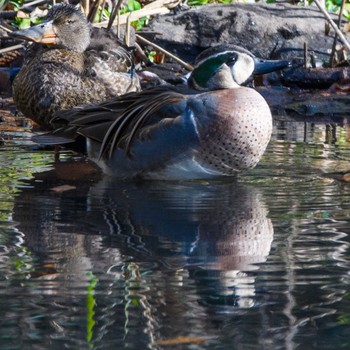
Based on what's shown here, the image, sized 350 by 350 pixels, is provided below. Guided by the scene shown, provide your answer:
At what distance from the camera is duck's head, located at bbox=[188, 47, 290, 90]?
579 cm

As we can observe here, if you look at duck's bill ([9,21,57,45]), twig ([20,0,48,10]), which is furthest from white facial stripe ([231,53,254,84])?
twig ([20,0,48,10])

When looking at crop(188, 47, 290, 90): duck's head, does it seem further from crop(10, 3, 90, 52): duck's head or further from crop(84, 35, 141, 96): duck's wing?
crop(10, 3, 90, 52): duck's head

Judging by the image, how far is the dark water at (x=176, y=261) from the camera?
2.99 m

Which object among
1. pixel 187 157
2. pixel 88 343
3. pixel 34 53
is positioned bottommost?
pixel 88 343

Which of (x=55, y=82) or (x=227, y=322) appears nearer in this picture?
(x=227, y=322)

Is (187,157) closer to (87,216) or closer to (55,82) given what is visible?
(87,216)

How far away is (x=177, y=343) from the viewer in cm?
287

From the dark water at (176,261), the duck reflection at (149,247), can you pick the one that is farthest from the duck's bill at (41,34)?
the duck reflection at (149,247)

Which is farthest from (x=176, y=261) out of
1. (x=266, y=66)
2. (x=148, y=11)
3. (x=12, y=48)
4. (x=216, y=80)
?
(x=148, y=11)

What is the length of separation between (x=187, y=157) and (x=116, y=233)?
1.34 meters

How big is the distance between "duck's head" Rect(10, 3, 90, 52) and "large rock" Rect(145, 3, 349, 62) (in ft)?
7.50

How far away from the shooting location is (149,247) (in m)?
3.97

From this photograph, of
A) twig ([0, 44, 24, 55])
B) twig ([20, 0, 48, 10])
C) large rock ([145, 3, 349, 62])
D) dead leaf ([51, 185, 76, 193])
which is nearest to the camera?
dead leaf ([51, 185, 76, 193])

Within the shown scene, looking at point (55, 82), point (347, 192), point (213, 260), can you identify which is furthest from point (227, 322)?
point (55, 82)
